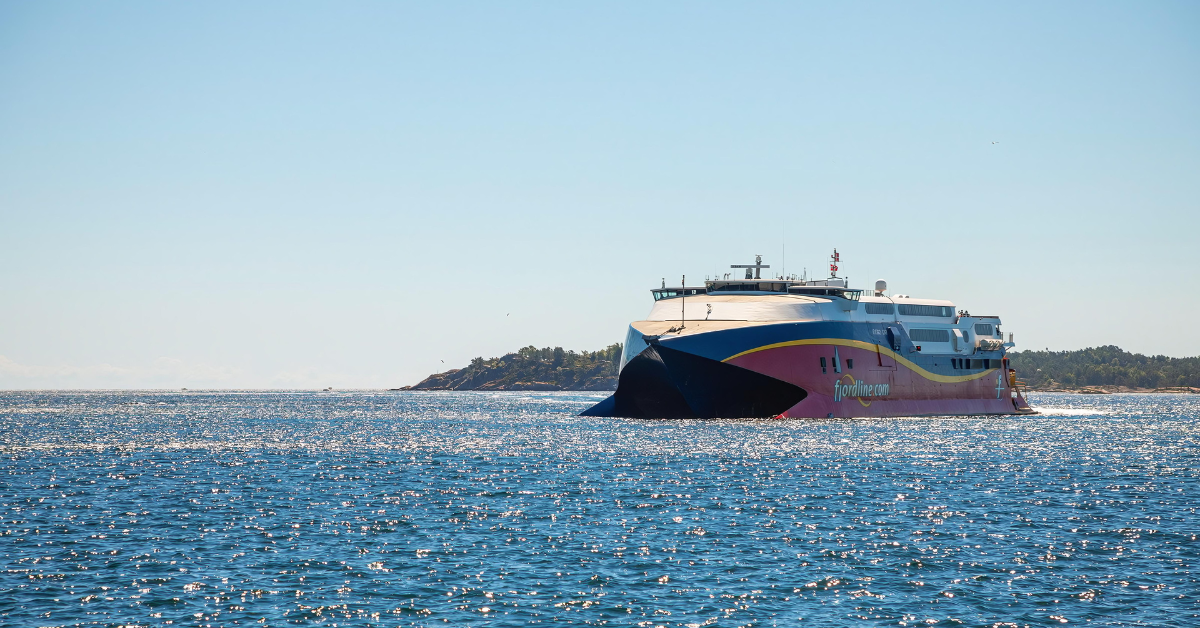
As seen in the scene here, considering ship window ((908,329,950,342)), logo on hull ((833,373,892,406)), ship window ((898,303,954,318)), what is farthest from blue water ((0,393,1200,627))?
ship window ((908,329,950,342))

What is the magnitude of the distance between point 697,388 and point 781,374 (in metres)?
6.20

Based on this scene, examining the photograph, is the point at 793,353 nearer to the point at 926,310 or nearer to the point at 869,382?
the point at 869,382

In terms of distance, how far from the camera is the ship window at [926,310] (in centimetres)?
9031

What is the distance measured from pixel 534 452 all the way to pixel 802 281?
35.6 m

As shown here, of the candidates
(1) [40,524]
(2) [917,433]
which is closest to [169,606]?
(1) [40,524]

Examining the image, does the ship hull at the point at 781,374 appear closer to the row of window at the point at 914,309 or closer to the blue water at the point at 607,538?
the row of window at the point at 914,309

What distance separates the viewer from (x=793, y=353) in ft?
244

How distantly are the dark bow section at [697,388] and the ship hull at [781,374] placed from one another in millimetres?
70

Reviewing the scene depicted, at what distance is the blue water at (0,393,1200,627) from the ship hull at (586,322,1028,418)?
12.3 meters

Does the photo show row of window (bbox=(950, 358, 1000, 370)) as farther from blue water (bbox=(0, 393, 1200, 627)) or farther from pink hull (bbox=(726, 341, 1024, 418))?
blue water (bbox=(0, 393, 1200, 627))

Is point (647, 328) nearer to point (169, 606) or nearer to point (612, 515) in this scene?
point (612, 515)

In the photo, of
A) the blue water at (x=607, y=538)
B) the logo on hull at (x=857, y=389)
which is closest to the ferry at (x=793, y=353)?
the logo on hull at (x=857, y=389)

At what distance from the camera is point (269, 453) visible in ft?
202

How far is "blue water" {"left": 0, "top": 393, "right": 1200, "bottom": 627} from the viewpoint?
21.4 m
